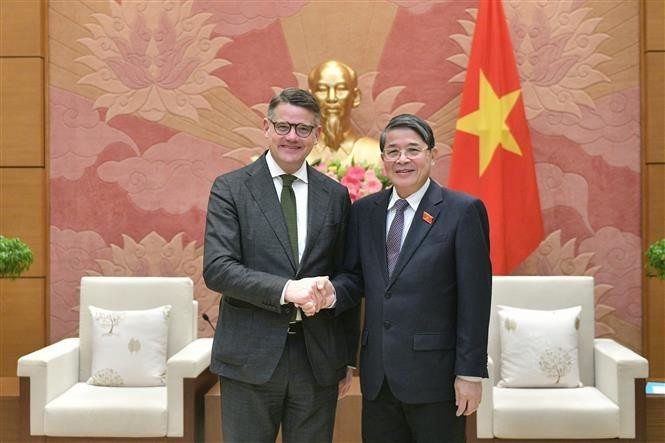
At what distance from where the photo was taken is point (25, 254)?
3510 mm

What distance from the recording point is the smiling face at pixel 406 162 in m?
1.96

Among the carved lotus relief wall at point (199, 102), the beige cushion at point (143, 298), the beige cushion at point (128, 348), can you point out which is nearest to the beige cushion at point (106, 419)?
the beige cushion at point (128, 348)

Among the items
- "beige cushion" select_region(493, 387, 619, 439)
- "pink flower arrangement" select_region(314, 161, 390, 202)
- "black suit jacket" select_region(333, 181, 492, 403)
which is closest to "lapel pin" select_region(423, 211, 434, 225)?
"black suit jacket" select_region(333, 181, 492, 403)

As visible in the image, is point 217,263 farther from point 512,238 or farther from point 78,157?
point 78,157

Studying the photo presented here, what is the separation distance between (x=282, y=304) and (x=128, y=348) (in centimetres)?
191

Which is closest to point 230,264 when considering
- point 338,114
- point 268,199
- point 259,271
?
point 259,271

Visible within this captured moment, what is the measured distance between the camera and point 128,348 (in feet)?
11.4

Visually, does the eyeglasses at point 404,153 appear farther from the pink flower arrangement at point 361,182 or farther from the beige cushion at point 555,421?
the beige cushion at point 555,421

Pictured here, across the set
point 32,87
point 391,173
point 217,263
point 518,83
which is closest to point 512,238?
point 518,83

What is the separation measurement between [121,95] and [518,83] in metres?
2.34

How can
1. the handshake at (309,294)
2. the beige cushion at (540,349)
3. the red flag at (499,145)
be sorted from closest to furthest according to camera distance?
the handshake at (309,294) < the beige cushion at (540,349) < the red flag at (499,145)

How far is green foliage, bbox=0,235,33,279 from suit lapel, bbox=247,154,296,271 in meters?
1.92

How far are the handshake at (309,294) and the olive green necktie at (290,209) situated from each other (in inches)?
5.3

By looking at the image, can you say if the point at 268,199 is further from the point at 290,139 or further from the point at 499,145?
the point at 499,145
